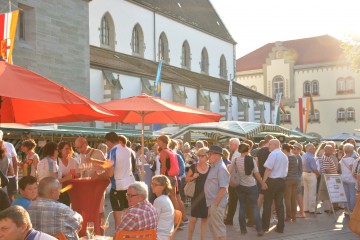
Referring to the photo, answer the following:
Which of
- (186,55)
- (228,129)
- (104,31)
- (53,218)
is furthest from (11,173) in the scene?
(186,55)

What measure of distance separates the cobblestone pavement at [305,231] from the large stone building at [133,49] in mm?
12430

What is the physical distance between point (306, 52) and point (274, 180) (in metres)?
54.9

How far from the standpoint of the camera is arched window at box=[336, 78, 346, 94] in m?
58.9

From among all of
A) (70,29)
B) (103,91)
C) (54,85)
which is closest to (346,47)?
(103,91)

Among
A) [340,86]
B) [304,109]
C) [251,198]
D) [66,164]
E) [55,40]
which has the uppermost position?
[340,86]

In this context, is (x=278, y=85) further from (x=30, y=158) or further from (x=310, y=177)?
(x=30, y=158)

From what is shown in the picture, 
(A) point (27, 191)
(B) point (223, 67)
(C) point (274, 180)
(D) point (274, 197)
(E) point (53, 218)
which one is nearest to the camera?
(E) point (53, 218)

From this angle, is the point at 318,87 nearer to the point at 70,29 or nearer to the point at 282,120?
the point at 282,120

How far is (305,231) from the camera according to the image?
10930 millimetres

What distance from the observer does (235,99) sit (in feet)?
150

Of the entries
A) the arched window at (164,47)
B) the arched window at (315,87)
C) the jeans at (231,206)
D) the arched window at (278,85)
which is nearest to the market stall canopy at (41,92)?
the jeans at (231,206)

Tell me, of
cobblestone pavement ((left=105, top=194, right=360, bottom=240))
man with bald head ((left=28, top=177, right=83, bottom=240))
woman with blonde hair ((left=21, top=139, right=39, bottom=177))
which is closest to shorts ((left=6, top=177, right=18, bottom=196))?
woman with blonde hair ((left=21, top=139, right=39, bottom=177))

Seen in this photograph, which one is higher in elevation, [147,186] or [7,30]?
[7,30]

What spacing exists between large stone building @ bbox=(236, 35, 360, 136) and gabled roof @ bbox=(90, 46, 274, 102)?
1271cm
